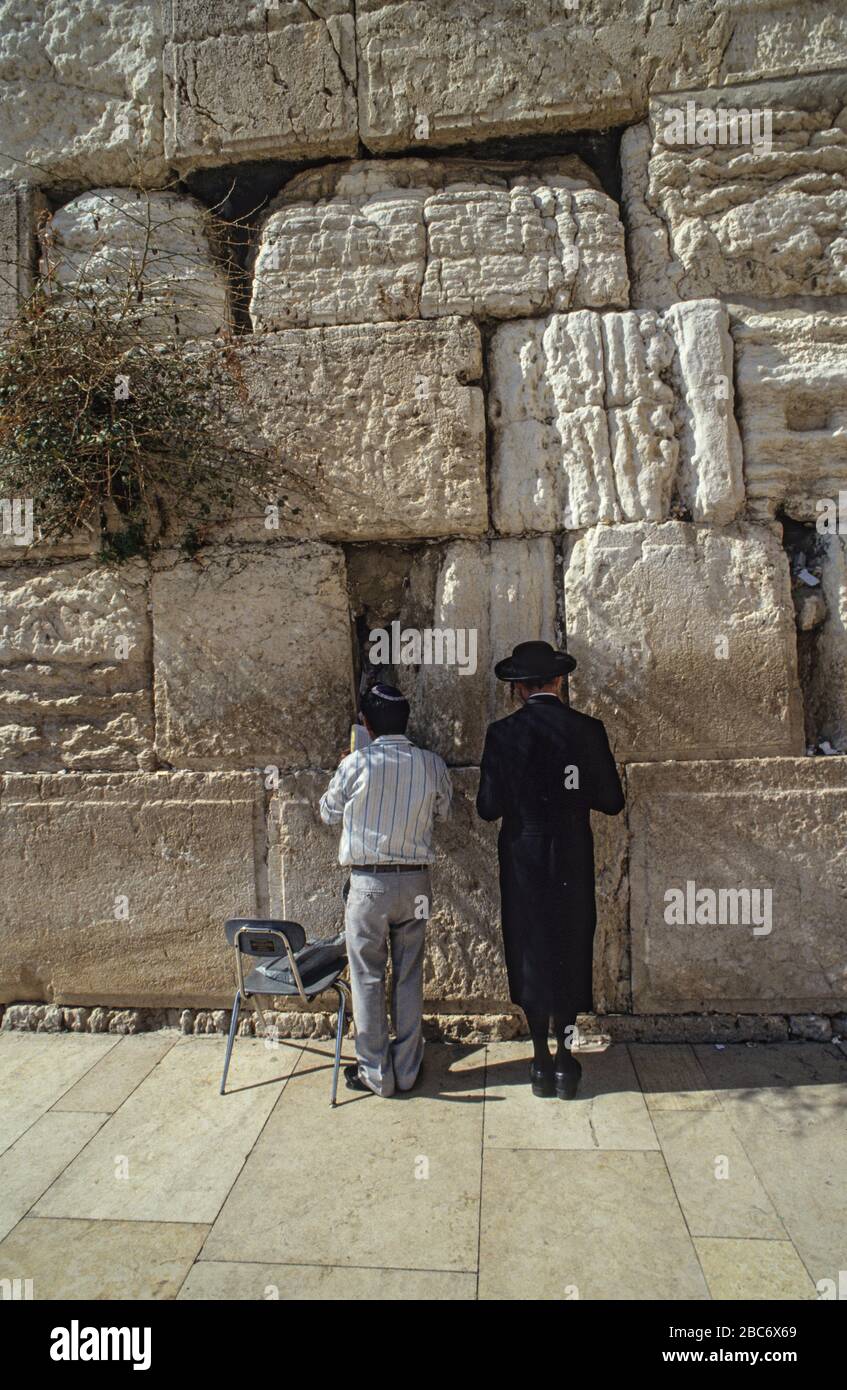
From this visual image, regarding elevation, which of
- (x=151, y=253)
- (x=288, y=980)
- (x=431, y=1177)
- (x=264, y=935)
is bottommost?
(x=431, y=1177)

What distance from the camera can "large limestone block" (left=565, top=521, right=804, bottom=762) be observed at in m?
3.71

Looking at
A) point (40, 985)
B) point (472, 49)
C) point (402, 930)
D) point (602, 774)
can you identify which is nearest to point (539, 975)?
point (402, 930)

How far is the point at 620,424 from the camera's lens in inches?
150

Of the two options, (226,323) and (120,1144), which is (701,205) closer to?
(226,323)

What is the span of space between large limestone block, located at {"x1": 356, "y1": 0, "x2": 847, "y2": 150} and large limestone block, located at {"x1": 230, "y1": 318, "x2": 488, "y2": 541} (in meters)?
1.01

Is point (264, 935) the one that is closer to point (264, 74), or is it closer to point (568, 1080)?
point (568, 1080)

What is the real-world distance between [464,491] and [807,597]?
158 cm

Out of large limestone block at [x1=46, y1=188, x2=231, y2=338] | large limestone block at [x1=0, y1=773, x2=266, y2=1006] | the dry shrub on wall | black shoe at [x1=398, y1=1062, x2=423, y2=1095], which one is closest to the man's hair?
large limestone block at [x1=0, y1=773, x2=266, y2=1006]

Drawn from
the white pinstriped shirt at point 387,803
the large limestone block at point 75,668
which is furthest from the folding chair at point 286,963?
the large limestone block at point 75,668

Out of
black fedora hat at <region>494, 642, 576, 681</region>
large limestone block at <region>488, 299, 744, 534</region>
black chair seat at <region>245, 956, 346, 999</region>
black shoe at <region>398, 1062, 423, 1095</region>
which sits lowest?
black shoe at <region>398, 1062, 423, 1095</region>

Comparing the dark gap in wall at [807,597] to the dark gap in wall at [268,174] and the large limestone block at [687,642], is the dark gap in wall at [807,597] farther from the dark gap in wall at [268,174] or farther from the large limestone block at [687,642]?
the dark gap in wall at [268,174]

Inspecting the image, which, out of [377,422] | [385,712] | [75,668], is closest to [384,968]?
[385,712]

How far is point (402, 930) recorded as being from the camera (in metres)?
3.41

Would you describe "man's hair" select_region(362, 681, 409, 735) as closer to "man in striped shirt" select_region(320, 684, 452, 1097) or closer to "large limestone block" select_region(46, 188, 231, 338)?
"man in striped shirt" select_region(320, 684, 452, 1097)
